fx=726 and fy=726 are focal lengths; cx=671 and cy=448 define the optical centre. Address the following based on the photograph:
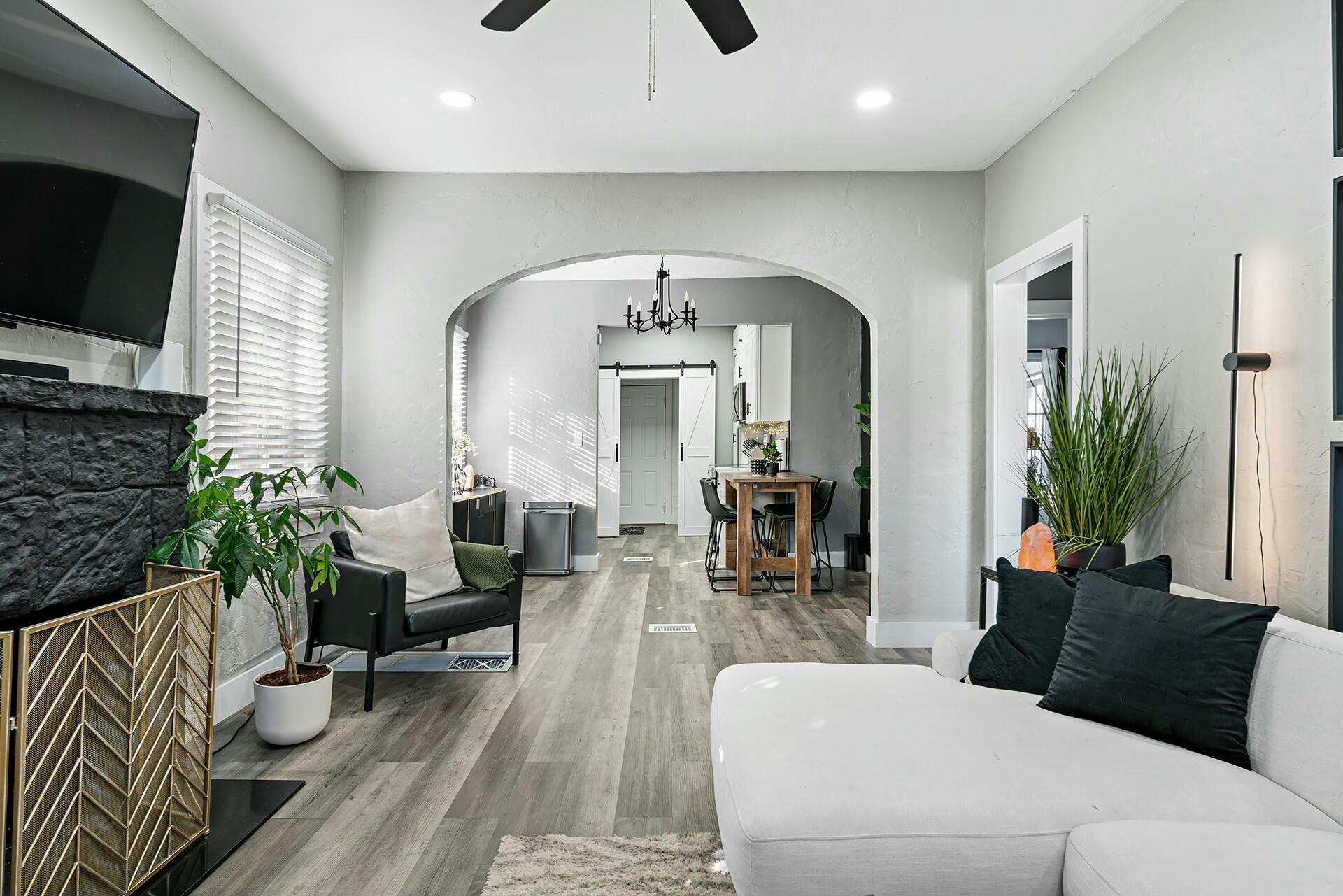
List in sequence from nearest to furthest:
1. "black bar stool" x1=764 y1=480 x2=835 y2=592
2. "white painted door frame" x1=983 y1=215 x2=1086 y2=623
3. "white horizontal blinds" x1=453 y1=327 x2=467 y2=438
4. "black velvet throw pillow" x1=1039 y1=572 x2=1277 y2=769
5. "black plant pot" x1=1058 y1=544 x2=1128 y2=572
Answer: "black velvet throw pillow" x1=1039 y1=572 x2=1277 y2=769 → "black plant pot" x1=1058 y1=544 x2=1128 y2=572 → "white painted door frame" x1=983 y1=215 x2=1086 y2=623 → "black bar stool" x1=764 y1=480 x2=835 y2=592 → "white horizontal blinds" x1=453 y1=327 x2=467 y2=438

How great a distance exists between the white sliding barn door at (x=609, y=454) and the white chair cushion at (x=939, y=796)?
6.62m

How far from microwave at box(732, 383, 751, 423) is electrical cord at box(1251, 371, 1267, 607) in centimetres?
579

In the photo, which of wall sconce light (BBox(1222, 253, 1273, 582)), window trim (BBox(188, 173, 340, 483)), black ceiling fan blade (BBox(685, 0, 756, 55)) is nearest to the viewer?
black ceiling fan blade (BBox(685, 0, 756, 55))

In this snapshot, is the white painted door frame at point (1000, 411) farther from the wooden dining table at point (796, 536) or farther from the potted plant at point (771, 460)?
the potted plant at point (771, 460)

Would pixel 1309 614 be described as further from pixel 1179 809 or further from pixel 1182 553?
pixel 1179 809

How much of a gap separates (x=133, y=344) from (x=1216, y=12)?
3739 millimetres

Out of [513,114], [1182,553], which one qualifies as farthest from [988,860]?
[513,114]

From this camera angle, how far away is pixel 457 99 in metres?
3.29

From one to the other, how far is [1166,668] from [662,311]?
495cm

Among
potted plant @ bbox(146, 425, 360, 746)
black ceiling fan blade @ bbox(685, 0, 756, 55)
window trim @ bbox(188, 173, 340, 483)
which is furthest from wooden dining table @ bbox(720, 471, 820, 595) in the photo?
black ceiling fan blade @ bbox(685, 0, 756, 55)

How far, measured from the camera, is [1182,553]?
2.54 m

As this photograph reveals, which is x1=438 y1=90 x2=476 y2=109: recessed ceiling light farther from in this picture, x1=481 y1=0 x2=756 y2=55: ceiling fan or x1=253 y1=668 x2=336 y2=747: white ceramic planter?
x1=253 y1=668 x2=336 y2=747: white ceramic planter

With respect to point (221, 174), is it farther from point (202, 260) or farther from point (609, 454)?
point (609, 454)

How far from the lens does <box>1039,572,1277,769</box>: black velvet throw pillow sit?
5.46 feet
